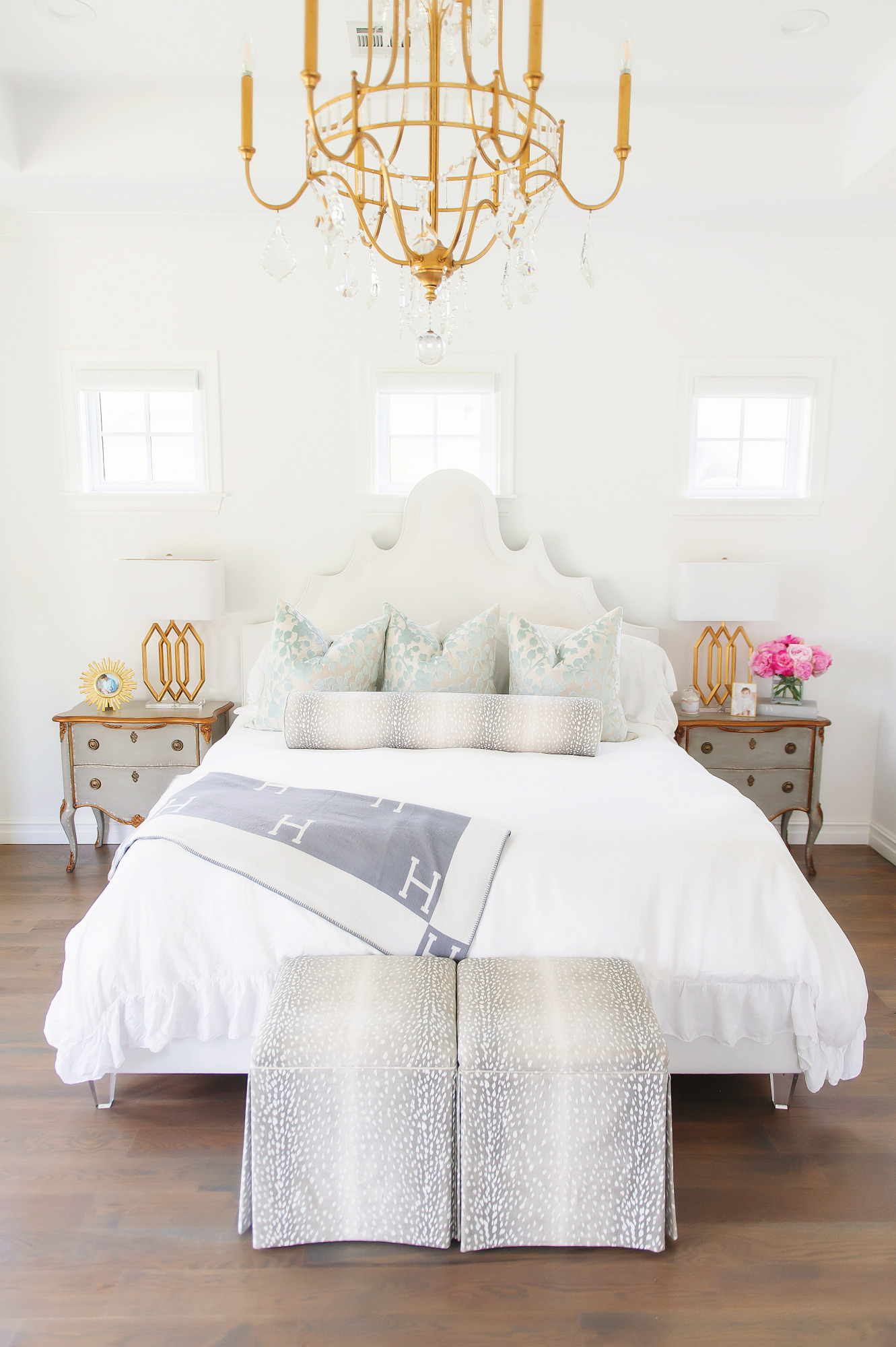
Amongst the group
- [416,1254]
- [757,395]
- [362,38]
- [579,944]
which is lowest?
[416,1254]

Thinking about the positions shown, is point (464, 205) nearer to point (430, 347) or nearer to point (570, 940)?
point (430, 347)

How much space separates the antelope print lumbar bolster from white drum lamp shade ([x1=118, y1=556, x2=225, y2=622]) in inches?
33.9

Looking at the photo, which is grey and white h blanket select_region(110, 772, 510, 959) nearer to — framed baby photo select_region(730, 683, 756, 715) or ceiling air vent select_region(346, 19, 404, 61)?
framed baby photo select_region(730, 683, 756, 715)

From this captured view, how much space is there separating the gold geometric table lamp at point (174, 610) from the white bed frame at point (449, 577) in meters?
0.31

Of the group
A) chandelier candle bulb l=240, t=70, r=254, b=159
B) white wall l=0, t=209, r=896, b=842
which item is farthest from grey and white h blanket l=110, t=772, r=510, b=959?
white wall l=0, t=209, r=896, b=842

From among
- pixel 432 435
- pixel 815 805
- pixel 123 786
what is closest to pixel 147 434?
pixel 432 435

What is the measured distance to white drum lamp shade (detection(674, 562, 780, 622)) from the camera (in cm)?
354

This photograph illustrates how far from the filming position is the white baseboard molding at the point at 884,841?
375 centimetres

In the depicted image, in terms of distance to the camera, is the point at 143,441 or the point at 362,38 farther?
the point at 143,441

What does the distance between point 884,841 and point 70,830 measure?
3.54m

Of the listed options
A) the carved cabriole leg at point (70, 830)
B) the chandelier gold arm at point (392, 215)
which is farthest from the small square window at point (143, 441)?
the chandelier gold arm at point (392, 215)

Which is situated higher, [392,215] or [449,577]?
[392,215]

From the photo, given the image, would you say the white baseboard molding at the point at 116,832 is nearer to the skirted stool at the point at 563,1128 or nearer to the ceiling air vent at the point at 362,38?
the skirted stool at the point at 563,1128

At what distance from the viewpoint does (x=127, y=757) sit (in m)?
3.49
